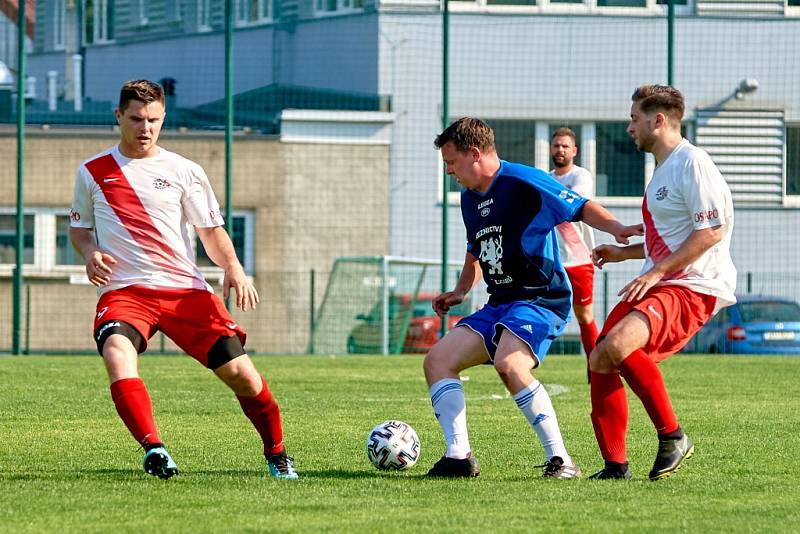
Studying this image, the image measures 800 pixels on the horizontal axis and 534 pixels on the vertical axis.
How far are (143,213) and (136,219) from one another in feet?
0.15

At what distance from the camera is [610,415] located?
23.4ft

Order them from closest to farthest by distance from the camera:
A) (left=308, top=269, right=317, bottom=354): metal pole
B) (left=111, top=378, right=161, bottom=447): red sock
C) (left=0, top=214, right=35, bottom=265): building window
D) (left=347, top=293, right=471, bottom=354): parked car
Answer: (left=111, top=378, right=161, bottom=447): red sock
(left=347, top=293, right=471, bottom=354): parked car
(left=308, top=269, right=317, bottom=354): metal pole
(left=0, top=214, right=35, bottom=265): building window

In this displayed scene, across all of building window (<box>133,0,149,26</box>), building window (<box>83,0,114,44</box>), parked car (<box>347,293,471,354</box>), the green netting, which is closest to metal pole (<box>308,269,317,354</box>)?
the green netting

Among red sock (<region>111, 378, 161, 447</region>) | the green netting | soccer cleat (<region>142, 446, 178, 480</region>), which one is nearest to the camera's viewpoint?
soccer cleat (<region>142, 446, 178, 480</region>)

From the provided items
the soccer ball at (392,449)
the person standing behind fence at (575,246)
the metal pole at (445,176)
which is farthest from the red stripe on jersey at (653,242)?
the metal pole at (445,176)

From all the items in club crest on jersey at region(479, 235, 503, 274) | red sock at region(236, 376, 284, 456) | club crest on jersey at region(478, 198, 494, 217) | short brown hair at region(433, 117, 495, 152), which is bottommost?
red sock at region(236, 376, 284, 456)

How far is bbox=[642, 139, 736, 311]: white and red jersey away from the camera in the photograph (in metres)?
6.94

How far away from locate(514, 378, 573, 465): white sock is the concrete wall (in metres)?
17.5

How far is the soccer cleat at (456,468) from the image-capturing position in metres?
7.15

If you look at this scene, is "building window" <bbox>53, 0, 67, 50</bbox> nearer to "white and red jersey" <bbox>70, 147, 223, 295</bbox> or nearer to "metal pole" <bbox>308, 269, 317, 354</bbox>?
"metal pole" <bbox>308, 269, 317, 354</bbox>

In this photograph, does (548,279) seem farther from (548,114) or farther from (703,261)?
(548,114)

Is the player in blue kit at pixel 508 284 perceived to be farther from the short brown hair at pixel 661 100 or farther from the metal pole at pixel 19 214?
the metal pole at pixel 19 214

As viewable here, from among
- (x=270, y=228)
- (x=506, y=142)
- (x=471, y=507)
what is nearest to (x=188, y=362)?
(x=270, y=228)

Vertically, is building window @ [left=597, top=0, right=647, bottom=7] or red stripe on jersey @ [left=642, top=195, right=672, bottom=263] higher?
building window @ [left=597, top=0, right=647, bottom=7]
